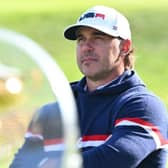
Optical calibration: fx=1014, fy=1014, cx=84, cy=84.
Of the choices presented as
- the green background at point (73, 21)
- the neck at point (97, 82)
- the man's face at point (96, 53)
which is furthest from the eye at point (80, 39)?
the green background at point (73, 21)

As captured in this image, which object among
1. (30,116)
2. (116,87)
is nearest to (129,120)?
(116,87)

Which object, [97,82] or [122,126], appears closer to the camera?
[122,126]

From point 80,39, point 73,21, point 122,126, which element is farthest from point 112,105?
point 73,21

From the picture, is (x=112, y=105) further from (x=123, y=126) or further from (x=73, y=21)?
(x=73, y=21)

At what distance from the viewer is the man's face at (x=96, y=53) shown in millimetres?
4340

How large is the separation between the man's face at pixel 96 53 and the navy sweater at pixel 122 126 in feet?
0.21

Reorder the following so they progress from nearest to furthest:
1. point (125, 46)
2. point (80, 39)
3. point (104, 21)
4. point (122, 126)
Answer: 1. point (122, 126)
2. point (104, 21)
3. point (80, 39)
4. point (125, 46)

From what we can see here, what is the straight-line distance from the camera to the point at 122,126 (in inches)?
162

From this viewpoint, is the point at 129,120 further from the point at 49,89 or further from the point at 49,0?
the point at 49,0

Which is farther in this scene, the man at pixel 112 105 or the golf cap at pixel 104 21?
the golf cap at pixel 104 21

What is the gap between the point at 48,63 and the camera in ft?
8.78

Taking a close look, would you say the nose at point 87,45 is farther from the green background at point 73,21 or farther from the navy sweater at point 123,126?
the green background at point 73,21

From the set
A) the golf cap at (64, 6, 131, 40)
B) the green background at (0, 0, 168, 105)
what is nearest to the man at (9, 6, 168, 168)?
the golf cap at (64, 6, 131, 40)

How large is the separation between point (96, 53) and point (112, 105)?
0.24 m
